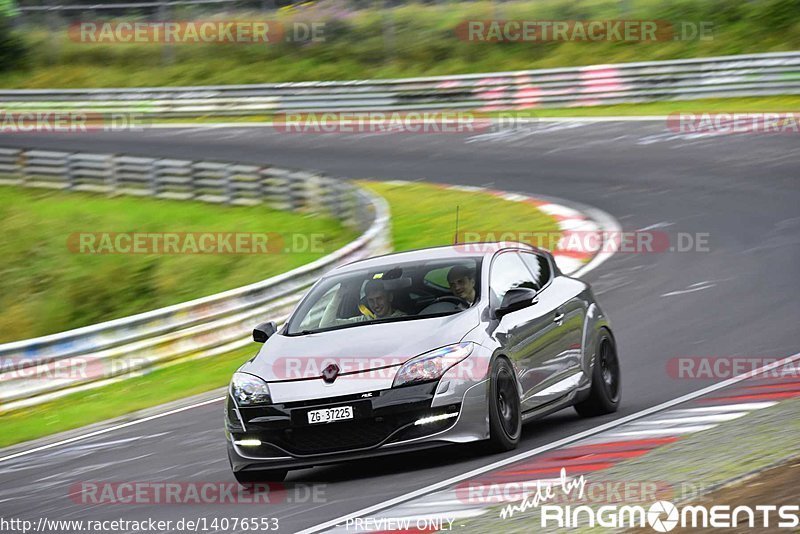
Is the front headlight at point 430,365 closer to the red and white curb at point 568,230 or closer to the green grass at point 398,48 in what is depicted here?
the red and white curb at point 568,230

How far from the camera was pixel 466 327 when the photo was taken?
8.65 metres

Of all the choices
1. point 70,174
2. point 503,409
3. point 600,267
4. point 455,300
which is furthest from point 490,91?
point 503,409

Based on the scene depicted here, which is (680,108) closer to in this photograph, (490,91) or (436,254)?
(490,91)

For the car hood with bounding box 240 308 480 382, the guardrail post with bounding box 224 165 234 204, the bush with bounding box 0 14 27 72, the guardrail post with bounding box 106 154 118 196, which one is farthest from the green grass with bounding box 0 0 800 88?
the car hood with bounding box 240 308 480 382

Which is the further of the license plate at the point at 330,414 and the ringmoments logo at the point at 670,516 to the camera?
the license plate at the point at 330,414

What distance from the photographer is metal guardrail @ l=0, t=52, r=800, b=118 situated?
28.1 meters

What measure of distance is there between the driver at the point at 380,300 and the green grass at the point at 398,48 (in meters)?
23.5

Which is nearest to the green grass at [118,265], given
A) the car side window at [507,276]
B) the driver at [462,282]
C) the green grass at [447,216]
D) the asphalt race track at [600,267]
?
the green grass at [447,216]

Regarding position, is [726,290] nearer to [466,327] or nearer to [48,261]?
[466,327]

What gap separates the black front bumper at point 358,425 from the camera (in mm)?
8141

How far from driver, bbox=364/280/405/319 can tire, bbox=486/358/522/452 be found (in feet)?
2.74

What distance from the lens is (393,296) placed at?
363 inches

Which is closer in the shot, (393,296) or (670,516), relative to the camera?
(670,516)

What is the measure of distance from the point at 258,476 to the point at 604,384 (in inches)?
110
